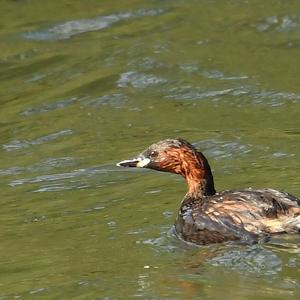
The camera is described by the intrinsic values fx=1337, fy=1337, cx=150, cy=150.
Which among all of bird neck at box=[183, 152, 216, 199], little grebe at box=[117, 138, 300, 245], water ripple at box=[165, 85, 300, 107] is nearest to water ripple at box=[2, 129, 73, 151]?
water ripple at box=[165, 85, 300, 107]

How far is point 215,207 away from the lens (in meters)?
9.59

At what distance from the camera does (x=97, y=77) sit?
15195 mm

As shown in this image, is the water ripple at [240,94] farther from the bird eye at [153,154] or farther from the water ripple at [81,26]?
the bird eye at [153,154]

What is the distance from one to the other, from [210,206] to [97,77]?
18.9 feet

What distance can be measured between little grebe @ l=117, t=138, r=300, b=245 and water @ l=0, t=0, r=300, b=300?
13 centimetres

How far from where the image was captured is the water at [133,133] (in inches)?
346

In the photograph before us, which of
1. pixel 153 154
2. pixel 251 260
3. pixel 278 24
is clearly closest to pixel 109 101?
pixel 278 24

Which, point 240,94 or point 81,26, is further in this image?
point 81,26

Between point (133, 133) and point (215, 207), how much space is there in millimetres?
3679

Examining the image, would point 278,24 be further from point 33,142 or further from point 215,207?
point 215,207

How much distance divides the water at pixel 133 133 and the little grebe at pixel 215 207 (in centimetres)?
13

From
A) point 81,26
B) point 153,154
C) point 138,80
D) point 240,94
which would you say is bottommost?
point 240,94

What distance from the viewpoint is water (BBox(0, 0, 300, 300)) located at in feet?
28.8

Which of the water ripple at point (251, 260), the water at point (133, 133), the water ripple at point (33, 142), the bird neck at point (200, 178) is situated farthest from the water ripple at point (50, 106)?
the water ripple at point (251, 260)
